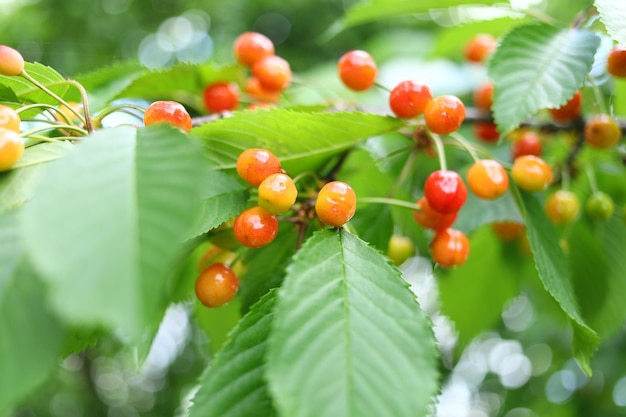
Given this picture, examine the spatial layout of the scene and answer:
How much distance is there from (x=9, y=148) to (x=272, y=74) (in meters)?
1.09

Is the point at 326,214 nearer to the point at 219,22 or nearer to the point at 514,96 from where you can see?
the point at 514,96

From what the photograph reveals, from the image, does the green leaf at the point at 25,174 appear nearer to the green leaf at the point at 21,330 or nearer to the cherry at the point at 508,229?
the green leaf at the point at 21,330

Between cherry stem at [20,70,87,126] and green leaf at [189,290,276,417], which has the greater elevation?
cherry stem at [20,70,87,126]

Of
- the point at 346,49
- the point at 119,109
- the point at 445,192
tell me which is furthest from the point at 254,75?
the point at 346,49

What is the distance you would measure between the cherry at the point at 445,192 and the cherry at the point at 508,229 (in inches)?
28.8

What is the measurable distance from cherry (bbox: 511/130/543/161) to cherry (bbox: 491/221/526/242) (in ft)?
0.79

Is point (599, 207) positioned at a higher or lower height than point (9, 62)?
lower

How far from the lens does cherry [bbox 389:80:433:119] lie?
4.65 feet

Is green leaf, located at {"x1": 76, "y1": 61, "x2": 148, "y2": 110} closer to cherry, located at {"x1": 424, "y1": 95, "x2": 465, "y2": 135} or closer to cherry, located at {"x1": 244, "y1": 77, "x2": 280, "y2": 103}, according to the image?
cherry, located at {"x1": 244, "y1": 77, "x2": 280, "y2": 103}

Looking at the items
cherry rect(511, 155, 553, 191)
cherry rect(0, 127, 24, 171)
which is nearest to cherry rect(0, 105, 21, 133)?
cherry rect(0, 127, 24, 171)

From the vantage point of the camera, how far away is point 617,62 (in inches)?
61.6

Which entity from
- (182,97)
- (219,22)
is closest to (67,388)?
(219,22)

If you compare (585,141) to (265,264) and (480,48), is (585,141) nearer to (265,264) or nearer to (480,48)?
(480,48)

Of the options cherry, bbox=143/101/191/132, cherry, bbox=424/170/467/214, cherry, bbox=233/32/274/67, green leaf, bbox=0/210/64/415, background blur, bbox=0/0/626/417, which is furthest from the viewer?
background blur, bbox=0/0/626/417
